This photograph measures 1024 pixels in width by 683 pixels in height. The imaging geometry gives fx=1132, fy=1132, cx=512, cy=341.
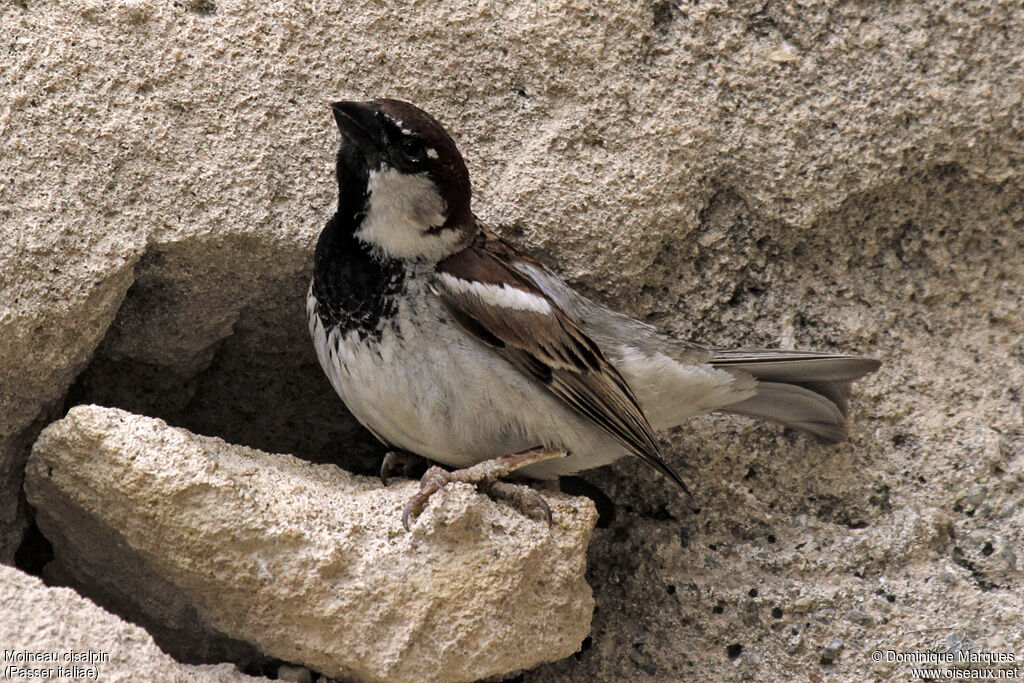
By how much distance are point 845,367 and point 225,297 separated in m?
1.13

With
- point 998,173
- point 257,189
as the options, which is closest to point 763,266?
point 998,173

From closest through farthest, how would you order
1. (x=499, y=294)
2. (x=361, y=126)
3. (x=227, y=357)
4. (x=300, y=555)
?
(x=300, y=555)
(x=361, y=126)
(x=499, y=294)
(x=227, y=357)

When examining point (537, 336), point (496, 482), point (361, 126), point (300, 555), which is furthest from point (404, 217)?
point (300, 555)

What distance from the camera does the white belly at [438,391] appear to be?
1.89m

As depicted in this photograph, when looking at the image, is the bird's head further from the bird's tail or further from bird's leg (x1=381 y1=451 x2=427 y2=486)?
the bird's tail

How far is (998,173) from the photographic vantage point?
6.93 feet

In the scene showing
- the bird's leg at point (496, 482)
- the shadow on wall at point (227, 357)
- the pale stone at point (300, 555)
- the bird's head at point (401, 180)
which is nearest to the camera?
the pale stone at point (300, 555)

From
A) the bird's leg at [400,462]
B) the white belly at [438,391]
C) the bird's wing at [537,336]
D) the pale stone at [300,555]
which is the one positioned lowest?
the pale stone at [300,555]

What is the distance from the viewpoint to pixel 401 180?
192cm

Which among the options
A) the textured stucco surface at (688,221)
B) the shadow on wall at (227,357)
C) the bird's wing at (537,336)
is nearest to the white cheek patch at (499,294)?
the bird's wing at (537,336)

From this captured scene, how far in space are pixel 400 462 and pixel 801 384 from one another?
763mm

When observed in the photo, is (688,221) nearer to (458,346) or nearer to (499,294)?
(499,294)

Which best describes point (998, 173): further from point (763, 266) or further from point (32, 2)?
point (32, 2)

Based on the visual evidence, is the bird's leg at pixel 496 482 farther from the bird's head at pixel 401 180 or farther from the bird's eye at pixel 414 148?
the bird's eye at pixel 414 148
